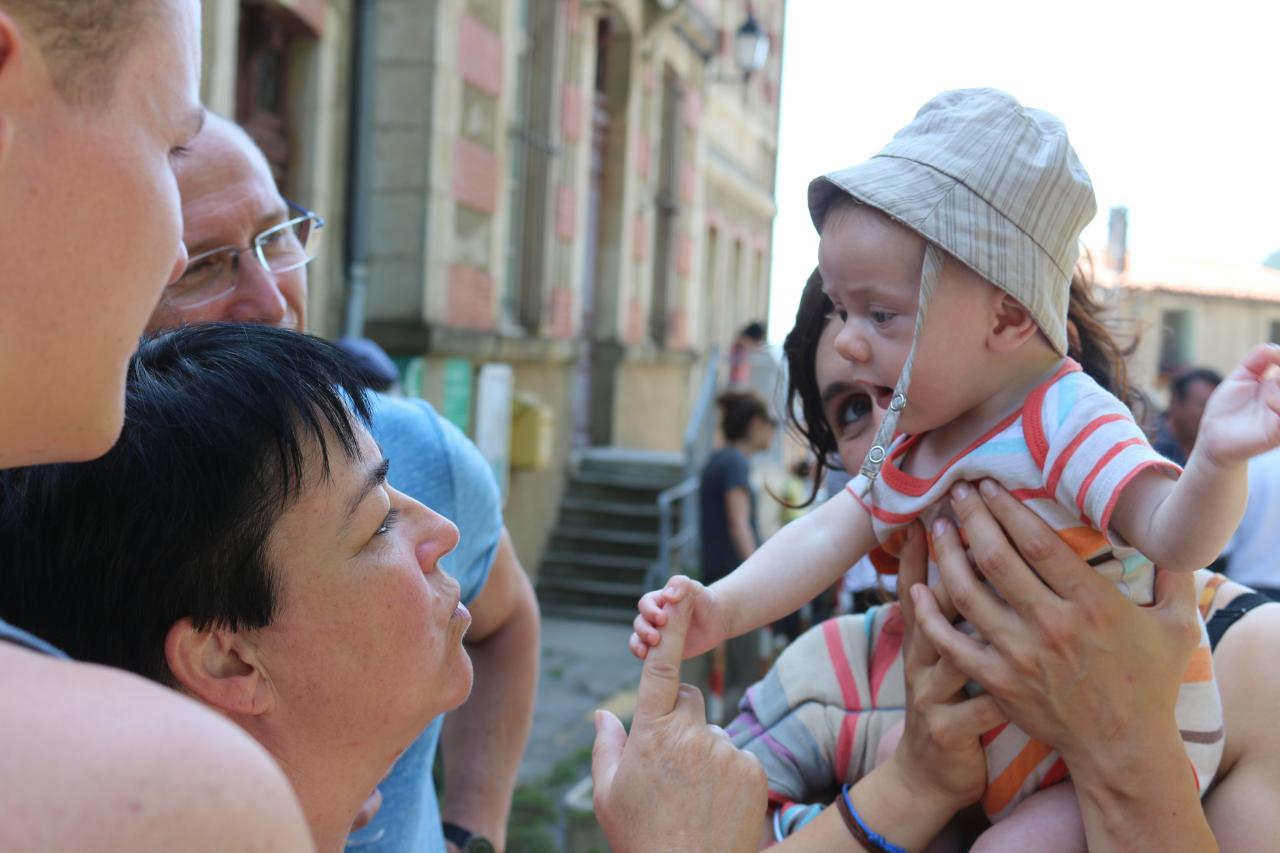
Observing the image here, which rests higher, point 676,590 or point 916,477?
point 916,477

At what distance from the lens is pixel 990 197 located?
1719mm

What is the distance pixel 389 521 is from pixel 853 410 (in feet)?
3.20

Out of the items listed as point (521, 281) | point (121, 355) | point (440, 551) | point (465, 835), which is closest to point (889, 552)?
point (440, 551)

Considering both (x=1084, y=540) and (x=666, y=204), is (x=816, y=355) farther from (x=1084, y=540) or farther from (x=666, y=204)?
(x=666, y=204)

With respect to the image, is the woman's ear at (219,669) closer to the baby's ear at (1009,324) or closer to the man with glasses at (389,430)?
the man with glasses at (389,430)

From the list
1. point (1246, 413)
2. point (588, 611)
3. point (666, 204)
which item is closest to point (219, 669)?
point (1246, 413)

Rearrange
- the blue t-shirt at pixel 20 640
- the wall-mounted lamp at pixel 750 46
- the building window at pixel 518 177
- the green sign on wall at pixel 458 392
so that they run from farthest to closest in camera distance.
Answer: the wall-mounted lamp at pixel 750 46 → the building window at pixel 518 177 → the green sign on wall at pixel 458 392 → the blue t-shirt at pixel 20 640

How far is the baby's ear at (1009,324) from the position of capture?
5.76 feet

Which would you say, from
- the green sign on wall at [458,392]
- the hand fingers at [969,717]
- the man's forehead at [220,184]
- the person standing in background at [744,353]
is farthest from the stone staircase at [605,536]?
the hand fingers at [969,717]

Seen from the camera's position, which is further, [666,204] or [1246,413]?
[666,204]

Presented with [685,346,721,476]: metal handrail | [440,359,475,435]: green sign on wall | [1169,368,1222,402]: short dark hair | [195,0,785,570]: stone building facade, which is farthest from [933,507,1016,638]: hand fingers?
[685,346,721,476]: metal handrail

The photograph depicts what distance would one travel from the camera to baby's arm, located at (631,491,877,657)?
1.81 meters

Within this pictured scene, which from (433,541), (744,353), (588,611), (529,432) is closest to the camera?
(433,541)

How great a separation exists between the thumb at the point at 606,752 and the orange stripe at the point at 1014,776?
55 centimetres
